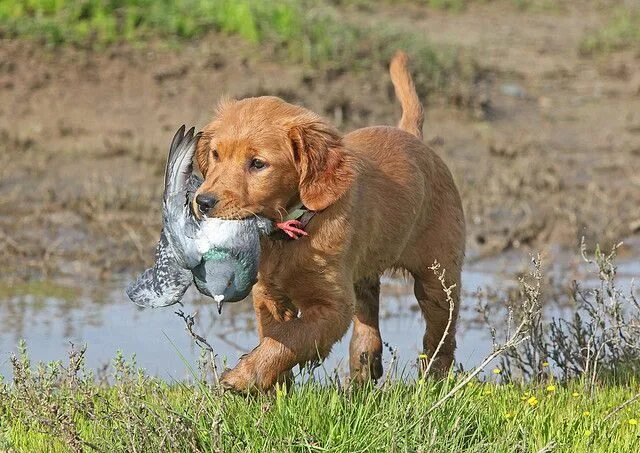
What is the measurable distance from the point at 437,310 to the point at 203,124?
194 inches

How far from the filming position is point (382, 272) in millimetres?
5922

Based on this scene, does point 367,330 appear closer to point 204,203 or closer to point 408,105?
point 408,105

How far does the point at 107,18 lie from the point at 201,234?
7637 millimetres

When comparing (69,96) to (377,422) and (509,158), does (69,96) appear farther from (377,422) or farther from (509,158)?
(377,422)

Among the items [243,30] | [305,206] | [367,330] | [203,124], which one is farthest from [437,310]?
[243,30]

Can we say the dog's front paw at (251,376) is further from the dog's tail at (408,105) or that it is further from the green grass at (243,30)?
the green grass at (243,30)

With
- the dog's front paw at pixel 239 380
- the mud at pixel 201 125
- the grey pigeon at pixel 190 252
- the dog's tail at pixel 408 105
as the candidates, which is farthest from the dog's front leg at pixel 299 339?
the mud at pixel 201 125

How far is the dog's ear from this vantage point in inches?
197

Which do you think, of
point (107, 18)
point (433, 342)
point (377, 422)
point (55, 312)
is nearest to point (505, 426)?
point (377, 422)

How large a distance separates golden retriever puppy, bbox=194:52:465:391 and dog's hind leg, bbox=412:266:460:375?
0.36 metres

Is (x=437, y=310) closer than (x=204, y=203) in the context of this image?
No

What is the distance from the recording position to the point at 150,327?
7.71 metres

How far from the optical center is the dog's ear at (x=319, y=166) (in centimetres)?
502

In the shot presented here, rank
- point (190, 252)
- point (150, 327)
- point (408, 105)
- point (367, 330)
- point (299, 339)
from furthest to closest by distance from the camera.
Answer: point (150, 327) → point (408, 105) → point (367, 330) → point (299, 339) → point (190, 252)
